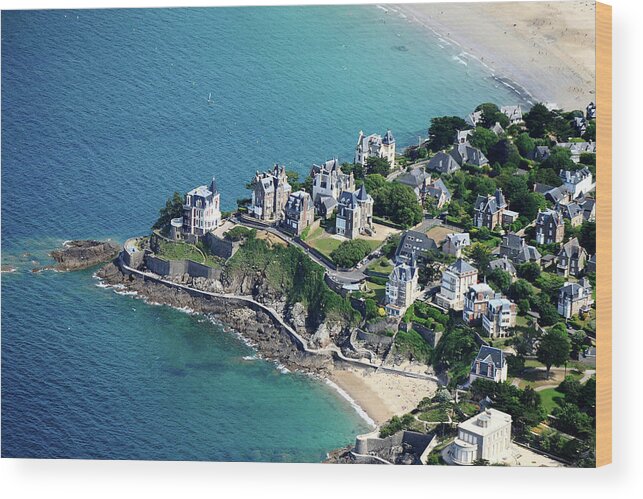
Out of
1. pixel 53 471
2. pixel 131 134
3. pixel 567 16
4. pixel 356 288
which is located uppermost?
pixel 567 16

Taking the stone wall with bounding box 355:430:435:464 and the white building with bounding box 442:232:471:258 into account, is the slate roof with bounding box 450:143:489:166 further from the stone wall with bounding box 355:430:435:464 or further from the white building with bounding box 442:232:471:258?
the stone wall with bounding box 355:430:435:464

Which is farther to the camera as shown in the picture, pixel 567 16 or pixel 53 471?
pixel 567 16

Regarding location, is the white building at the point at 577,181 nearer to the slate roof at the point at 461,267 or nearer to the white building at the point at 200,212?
the slate roof at the point at 461,267

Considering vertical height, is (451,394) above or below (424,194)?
below

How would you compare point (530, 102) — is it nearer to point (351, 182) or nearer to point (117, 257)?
point (351, 182)

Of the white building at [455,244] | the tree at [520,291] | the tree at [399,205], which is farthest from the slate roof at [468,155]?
the tree at [520,291]

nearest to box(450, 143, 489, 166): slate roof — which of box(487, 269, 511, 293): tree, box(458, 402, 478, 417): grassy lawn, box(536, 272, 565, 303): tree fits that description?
box(487, 269, 511, 293): tree

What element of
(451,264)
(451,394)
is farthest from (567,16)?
(451,394)
